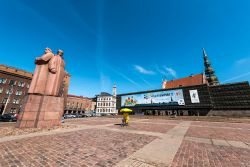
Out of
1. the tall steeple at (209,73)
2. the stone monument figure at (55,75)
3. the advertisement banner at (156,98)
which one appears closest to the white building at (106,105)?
the advertisement banner at (156,98)

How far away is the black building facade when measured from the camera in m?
36.8

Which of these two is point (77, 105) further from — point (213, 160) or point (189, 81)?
point (213, 160)

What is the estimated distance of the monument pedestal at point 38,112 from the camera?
34.8ft

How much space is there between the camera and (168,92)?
49219 mm

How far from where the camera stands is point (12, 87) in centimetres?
4284

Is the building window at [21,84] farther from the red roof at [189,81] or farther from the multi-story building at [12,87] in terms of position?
the red roof at [189,81]

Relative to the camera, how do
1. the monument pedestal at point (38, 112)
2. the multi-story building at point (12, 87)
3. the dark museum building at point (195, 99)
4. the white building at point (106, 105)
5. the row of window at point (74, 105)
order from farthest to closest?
1. the white building at point (106, 105)
2. the row of window at point (74, 105)
3. the multi-story building at point (12, 87)
4. the dark museum building at point (195, 99)
5. the monument pedestal at point (38, 112)

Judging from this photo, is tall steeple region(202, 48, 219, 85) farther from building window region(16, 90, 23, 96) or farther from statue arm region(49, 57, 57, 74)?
building window region(16, 90, 23, 96)

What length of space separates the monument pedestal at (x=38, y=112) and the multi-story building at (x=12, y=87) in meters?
40.5

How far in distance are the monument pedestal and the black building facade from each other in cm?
4312

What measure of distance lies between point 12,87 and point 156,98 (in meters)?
53.4

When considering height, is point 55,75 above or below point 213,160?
above

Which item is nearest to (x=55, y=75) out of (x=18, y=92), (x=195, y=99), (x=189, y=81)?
(x=195, y=99)

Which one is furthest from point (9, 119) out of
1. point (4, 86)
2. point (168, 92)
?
point (168, 92)
